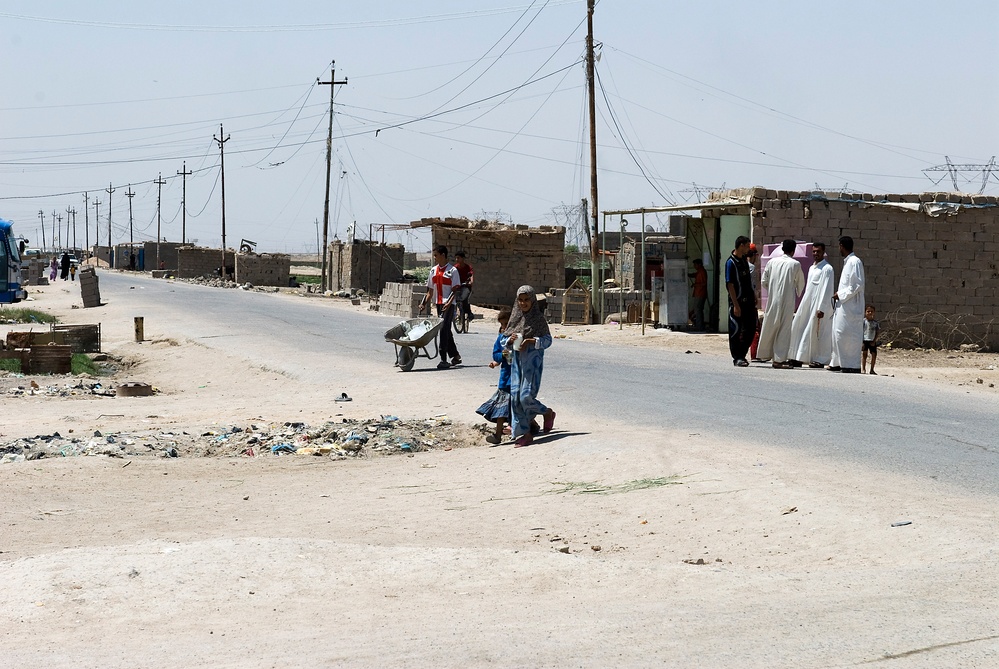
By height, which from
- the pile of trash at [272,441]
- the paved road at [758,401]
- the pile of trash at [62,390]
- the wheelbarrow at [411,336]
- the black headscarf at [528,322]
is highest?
the black headscarf at [528,322]

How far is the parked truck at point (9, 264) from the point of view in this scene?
30547 mm

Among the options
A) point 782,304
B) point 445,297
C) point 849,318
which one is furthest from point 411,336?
point 849,318

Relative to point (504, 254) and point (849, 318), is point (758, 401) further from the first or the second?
point (504, 254)

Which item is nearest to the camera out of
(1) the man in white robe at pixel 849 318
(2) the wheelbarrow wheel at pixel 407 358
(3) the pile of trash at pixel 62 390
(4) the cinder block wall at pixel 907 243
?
(1) the man in white robe at pixel 849 318

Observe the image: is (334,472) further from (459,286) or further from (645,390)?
(459,286)

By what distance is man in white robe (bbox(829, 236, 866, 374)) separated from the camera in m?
13.4

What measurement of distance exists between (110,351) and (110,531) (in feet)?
51.7

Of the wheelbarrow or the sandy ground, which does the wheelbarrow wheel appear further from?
the sandy ground

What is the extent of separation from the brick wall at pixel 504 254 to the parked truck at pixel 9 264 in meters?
11.8

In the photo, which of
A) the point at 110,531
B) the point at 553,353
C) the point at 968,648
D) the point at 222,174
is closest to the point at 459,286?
the point at 553,353

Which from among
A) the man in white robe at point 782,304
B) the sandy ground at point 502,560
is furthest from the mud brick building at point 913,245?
the sandy ground at point 502,560

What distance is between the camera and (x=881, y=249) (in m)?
18.9

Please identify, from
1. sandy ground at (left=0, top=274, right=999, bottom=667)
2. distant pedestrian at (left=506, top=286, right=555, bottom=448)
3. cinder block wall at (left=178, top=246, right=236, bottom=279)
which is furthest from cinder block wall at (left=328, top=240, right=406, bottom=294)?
distant pedestrian at (left=506, top=286, right=555, bottom=448)

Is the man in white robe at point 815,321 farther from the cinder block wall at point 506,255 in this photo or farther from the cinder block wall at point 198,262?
the cinder block wall at point 198,262
